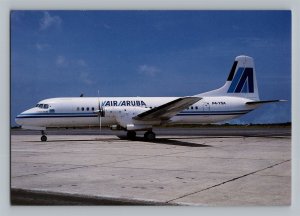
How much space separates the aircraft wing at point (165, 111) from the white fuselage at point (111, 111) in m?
0.39

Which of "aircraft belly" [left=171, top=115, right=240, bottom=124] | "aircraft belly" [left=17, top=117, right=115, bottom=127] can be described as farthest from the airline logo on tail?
"aircraft belly" [left=17, top=117, right=115, bottom=127]

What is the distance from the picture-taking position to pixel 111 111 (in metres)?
19.5

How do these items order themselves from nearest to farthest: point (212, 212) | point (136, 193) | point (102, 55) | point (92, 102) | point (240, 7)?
point (212, 212), point (136, 193), point (240, 7), point (102, 55), point (92, 102)

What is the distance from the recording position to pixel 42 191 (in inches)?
310

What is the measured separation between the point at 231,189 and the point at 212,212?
908mm

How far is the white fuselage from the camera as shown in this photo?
63.1ft

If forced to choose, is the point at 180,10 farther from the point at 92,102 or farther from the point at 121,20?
the point at 92,102

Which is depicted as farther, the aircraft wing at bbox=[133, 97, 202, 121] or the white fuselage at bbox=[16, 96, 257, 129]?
→ the white fuselage at bbox=[16, 96, 257, 129]

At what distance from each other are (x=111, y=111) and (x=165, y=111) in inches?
112

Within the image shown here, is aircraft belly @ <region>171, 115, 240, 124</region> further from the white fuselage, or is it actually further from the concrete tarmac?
the concrete tarmac

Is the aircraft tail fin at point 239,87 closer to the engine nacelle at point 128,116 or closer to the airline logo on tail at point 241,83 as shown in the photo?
the airline logo on tail at point 241,83

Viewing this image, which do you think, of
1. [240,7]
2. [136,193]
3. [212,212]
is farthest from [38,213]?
[240,7]

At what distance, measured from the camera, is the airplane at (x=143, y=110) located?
18922 millimetres

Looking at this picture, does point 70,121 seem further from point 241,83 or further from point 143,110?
point 241,83
